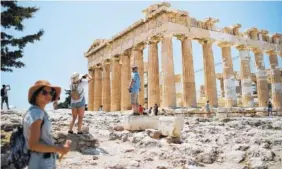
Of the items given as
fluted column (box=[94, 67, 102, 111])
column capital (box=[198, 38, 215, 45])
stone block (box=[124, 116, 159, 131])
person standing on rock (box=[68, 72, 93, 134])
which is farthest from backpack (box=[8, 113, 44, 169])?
fluted column (box=[94, 67, 102, 111])

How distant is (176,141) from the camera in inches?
317

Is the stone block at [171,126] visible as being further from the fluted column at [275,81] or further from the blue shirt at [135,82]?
the fluted column at [275,81]

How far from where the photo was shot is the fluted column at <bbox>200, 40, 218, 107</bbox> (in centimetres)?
2367

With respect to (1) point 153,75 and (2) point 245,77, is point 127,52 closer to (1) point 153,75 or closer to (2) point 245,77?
(1) point 153,75

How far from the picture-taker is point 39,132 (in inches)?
112

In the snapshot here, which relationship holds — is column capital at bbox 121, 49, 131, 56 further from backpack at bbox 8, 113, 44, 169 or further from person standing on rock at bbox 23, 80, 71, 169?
backpack at bbox 8, 113, 44, 169

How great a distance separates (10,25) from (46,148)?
9.80m

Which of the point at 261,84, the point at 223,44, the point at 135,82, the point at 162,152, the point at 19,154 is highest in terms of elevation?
the point at 223,44

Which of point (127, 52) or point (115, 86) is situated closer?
point (127, 52)

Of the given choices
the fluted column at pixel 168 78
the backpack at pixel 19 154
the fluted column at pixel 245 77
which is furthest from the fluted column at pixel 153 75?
the backpack at pixel 19 154

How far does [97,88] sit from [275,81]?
20089 mm

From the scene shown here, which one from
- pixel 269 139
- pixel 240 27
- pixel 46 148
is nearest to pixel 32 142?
pixel 46 148

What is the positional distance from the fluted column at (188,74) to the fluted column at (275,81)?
11.3 meters

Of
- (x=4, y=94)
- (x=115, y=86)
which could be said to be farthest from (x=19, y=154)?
(x=115, y=86)
